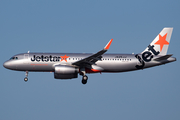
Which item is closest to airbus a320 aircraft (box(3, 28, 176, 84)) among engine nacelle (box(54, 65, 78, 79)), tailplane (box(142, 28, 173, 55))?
engine nacelle (box(54, 65, 78, 79))

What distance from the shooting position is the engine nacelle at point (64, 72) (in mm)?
51938

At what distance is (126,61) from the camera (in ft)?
182

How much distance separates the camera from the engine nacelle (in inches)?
2045

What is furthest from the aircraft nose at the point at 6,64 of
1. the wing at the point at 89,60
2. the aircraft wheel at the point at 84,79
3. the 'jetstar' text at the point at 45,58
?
the aircraft wheel at the point at 84,79

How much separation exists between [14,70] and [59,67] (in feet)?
25.3

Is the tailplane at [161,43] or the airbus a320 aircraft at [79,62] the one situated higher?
the tailplane at [161,43]

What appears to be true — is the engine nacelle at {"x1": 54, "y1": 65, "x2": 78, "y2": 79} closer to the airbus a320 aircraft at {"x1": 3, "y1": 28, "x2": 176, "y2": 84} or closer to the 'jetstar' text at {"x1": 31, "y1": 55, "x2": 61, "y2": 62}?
the airbus a320 aircraft at {"x1": 3, "y1": 28, "x2": 176, "y2": 84}

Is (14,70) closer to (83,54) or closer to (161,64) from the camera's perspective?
(83,54)

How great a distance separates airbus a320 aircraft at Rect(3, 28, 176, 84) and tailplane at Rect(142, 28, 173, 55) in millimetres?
1572

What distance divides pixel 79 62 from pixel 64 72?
269cm

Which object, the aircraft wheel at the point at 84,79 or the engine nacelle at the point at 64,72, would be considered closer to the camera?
the engine nacelle at the point at 64,72

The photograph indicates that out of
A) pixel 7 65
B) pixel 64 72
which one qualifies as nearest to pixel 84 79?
pixel 64 72

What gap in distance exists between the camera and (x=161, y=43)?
58656 mm

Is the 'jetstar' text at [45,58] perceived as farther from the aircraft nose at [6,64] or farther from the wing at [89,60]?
the aircraft nose at [6,64]
